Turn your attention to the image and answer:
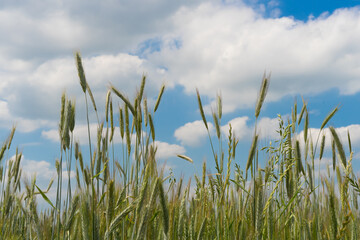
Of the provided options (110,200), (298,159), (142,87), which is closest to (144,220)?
A: (110,200)

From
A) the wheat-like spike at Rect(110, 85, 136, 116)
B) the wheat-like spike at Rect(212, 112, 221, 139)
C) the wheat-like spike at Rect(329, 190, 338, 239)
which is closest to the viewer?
the wheat-like spike at Rect(329, 190, 338, 239)

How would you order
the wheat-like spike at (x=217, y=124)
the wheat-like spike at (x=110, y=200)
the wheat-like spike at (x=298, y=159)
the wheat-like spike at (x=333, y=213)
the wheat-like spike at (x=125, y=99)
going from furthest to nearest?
the wheat-like spike at (x=298, y=159), the wheat-like spike at (x=217, y=124), the wheat-like spike at (x=125, y=99), the wheat-like spike at (x=333, y=213), the wheat-like spike at (x=110, y=200)

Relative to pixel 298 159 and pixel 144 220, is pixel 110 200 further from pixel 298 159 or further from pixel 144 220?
pixel 298 159

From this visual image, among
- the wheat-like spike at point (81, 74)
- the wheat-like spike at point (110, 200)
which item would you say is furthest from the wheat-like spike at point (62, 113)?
the wheat-like spike at point (110, 200)

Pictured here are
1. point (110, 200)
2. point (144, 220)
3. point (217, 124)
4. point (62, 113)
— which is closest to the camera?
point (144, 220)

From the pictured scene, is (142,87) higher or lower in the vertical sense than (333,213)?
higher

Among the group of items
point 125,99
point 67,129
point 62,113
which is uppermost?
point 125,99

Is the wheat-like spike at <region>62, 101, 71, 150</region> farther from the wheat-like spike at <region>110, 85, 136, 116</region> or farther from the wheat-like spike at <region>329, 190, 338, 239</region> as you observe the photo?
the wheat-like spike at <region>329, 190, 338, 239</region>

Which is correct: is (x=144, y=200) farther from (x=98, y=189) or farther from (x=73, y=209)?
(x=98, y=189)

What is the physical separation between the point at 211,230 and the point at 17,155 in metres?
1.58

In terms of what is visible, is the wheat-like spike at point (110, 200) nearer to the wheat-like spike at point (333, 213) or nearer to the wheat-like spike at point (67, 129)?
the wheat-like spike at point (67, 129)

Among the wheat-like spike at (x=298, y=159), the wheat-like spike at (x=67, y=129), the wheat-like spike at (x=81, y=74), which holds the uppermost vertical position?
the wheat-like spike at (x=81, y=74)

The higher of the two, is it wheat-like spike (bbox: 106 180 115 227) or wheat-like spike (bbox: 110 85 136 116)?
wheat-like spike (bbox: 110 85 136 116)

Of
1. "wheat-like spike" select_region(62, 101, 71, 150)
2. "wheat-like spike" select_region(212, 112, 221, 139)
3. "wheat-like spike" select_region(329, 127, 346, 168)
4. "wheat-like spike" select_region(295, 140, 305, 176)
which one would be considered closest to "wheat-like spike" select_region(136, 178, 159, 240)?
"wheat-like spike" select_region(62, 101, 71, 150)
